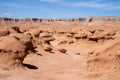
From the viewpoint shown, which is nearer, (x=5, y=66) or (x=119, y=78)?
(x=119, y=78)

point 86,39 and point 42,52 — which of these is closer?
point 42,52

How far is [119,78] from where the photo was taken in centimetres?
1202

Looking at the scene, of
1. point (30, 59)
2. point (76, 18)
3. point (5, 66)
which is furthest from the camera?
point (76, 18)

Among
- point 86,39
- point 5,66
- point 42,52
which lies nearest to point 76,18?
point 86,39

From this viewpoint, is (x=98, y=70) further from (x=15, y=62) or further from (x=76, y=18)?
(x=76, y=18)

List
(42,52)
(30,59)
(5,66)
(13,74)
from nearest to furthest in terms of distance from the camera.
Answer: (13,74), (5,66), (30,59), (42,52)

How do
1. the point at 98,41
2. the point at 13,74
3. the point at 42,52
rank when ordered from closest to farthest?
the point at 13,74, the point at 42,52, the point at 98,41

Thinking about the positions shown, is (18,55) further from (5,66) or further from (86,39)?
(86,39)

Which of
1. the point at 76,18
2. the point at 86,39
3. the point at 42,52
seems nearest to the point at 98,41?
the point at 86,39

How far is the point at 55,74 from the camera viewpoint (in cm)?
1473

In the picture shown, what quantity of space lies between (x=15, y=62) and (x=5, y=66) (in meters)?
0.76

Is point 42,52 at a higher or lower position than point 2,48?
lower

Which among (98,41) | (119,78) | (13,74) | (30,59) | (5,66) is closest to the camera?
(119,78)

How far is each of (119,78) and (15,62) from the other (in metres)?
5.95
